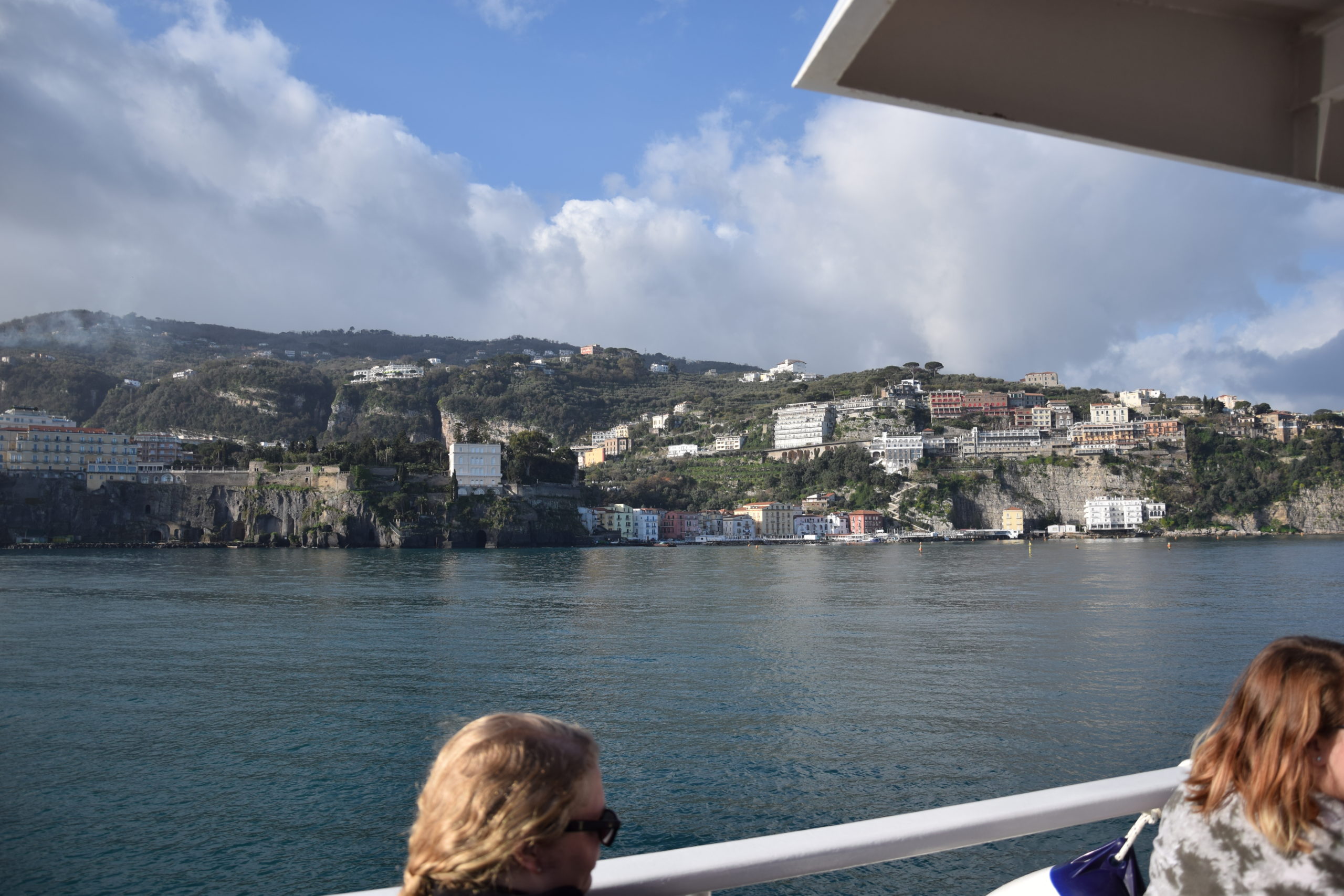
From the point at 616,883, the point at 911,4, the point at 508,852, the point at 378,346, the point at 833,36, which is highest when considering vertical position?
the point at 378,346

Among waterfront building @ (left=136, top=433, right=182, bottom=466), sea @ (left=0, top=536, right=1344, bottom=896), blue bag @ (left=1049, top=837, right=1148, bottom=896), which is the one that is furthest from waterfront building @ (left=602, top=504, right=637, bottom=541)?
blue bag @ (left=1049, top=837, right=1148, bottom=896)

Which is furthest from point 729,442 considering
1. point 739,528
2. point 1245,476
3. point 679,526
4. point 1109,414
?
point 1245,476

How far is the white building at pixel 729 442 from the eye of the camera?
102688 millimetres

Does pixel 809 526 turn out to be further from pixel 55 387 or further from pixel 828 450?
pixel 55 387

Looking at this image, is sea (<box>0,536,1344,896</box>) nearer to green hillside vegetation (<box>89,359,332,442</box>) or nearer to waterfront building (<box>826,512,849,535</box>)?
waterfront building (<box>826,512,849,535</box>)

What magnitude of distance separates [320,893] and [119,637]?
14221mm

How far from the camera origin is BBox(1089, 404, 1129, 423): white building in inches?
3541

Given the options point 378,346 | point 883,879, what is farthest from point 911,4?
point 378,346

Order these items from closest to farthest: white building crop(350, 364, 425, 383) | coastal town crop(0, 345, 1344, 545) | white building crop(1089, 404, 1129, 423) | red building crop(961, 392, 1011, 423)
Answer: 1. coastal town crop(0, 345, 1344, 545)
2. white building crop(1089, 404, 1129, 423)
3. red building crop(961, 392, 1011, 423)
4. white building crop(350, 364, 425, 383)

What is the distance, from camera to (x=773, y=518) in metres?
77.5

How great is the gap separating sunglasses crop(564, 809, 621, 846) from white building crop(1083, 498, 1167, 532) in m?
84.0

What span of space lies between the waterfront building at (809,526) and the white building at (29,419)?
58099mm

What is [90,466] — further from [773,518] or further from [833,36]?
[833,36]

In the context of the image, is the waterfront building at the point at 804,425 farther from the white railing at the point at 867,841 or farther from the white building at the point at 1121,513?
the white railing at the point at 867,841
